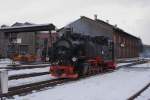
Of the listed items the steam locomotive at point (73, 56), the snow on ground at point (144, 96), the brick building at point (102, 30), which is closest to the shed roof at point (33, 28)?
the steam locomotive at point (73, 56)

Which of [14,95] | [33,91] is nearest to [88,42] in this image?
[33,91]

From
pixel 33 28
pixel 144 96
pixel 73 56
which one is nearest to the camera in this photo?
pixel 144 96

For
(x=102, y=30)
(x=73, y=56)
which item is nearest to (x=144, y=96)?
(x=73, y=56)

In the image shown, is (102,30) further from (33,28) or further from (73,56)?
(73,56)

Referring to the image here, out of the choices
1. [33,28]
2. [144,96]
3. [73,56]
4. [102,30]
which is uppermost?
[102,30]

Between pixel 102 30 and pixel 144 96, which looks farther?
pixel 102 30

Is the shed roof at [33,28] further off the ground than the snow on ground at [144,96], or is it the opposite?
the shed roof at [33,28]

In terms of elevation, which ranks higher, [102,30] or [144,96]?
[102,30]

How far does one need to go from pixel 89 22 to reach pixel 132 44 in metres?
23.5

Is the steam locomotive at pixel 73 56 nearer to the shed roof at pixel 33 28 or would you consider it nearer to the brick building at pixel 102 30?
the shed roof at pixel 33 28

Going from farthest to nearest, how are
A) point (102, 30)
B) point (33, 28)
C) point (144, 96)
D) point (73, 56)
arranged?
point (102, 30)
point (33, 28)
point (73, 56)
point (144, 96)

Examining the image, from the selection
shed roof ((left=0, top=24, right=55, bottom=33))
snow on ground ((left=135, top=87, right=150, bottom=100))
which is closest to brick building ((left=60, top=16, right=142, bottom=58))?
shed roof ((left=0, top=24, right=55, bottom=33))

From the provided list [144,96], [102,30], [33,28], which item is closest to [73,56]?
[144,96]

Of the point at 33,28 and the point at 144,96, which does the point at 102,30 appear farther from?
the point at 144,96
